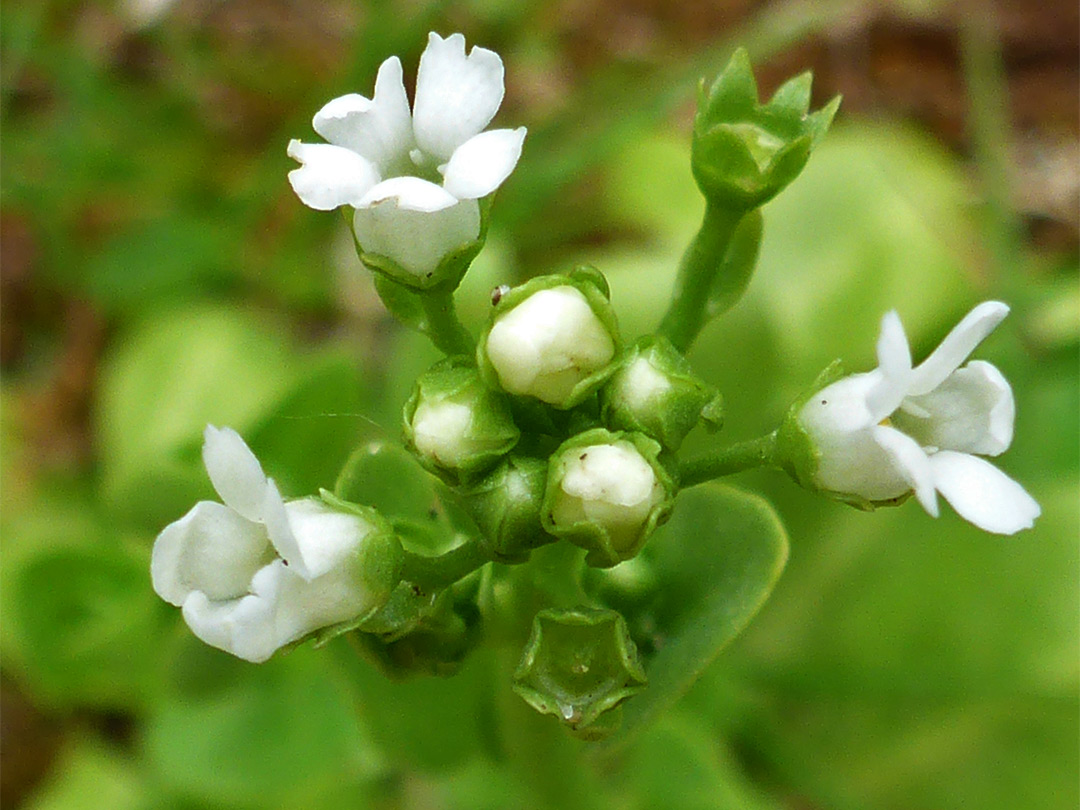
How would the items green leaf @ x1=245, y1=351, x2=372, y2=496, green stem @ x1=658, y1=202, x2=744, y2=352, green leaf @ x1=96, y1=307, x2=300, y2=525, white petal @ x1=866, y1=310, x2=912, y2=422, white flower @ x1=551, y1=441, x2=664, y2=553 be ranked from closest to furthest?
white petal @ x1=866, y1=310, x2=912, y2=422, white flower @ x1=551, y1=441, x2=664, y2=553, green stem @ x1=658, y1=202, x2=744, y2=352, green leaf @ x1=245, y1=351, x2=372, y2=496, green leaf @ x1=96, y1=307, x2=300, y2=525

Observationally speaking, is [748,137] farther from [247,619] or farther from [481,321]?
[481,321]

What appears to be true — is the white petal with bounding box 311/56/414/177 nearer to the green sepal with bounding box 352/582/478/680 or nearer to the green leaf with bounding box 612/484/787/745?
the green sepal with bounding box 352/582/478/680

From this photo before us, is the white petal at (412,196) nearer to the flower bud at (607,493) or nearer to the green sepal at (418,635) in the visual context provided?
the flower bud at (607,493)

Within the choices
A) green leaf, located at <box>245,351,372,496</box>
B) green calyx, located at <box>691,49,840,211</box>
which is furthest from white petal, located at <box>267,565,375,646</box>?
green leaf, located at <box>245,351,372,496</box>

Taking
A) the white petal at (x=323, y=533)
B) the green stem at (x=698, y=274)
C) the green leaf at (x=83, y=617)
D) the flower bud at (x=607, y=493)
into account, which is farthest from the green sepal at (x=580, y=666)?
the green leaf at (x=83, y=617)

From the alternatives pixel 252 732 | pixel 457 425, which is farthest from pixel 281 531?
pixel 252 732
